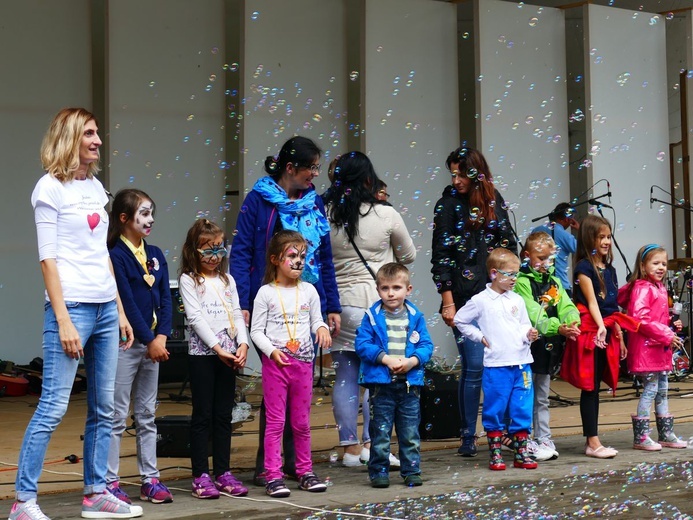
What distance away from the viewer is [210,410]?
5.06 m

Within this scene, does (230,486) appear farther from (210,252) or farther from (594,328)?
(594,328)

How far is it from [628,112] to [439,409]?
7.39m

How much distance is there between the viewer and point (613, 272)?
6461 mm

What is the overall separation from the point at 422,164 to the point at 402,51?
1.35 meters

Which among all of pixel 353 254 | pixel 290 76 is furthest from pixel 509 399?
pixel 290 76

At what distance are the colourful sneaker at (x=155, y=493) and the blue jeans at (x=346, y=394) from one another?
114 cm

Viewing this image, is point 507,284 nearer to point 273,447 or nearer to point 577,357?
point 577,357

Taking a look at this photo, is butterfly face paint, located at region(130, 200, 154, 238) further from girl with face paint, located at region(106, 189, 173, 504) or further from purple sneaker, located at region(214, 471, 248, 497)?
purple sneaker, located at region(214, 471, 248, 497)

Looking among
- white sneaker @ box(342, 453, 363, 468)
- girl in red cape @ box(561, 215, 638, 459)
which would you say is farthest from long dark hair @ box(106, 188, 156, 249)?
girl in red cape @ box(561, 215, 638, 459)

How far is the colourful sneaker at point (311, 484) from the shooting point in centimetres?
505

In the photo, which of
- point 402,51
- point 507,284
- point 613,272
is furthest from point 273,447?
point 402,51

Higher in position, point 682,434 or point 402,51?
point 402,51

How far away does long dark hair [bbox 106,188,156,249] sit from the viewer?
4926 mm

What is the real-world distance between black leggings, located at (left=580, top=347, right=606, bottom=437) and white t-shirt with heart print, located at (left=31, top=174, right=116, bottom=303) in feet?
10.1
